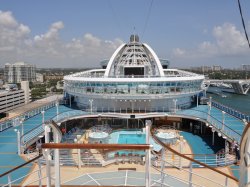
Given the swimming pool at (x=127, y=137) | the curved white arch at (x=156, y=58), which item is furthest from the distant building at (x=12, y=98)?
the swimming pool at (x=127, y=137)

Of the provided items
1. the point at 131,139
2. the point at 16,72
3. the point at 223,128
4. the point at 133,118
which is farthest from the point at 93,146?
the point at 16,72

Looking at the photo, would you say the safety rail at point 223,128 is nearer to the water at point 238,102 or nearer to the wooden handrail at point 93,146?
the wooden handrail at point 93,146

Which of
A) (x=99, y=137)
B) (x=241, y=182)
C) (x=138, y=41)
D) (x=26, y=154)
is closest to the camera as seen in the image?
(x=241, y=182)

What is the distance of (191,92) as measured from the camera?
2495cm

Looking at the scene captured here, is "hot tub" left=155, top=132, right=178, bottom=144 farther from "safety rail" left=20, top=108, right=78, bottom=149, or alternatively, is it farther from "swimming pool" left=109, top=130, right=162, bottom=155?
"safety rail" left=20, top=108, right=78, bottom=149

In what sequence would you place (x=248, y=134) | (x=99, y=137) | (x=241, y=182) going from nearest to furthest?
(x=248, y=134) → (x=241, y=182) → (x=99, y=137)

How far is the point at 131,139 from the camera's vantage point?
1852 cm

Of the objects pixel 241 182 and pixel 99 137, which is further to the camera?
pixel 99 137

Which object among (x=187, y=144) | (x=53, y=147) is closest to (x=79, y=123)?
(x=187, y=144)

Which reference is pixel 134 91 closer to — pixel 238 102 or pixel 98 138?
pixel 98 138

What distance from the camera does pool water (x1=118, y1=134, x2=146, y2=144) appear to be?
1768cm

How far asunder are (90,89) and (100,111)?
2205 millimetres

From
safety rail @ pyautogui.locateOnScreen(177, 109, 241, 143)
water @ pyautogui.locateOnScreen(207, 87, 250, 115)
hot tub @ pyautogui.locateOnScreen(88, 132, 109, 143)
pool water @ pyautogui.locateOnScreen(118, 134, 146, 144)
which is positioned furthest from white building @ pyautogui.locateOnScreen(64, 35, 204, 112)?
water @ pyautogui.locateOnScreen(207, 87, 250, 115)

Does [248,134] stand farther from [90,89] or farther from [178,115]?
[90,89]
